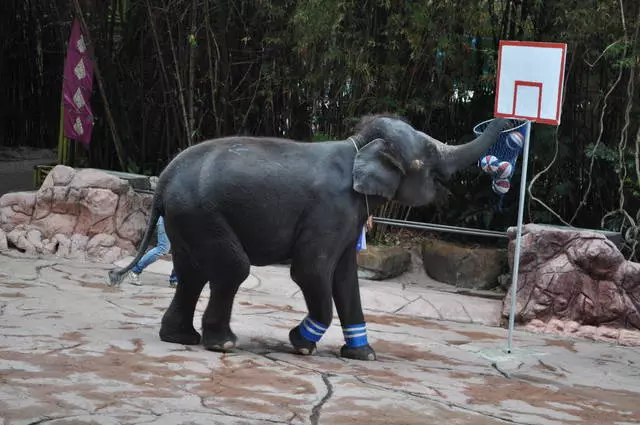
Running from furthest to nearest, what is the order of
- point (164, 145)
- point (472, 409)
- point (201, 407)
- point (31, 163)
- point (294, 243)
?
point (31, 163)
point (164, 145)
point (294, 243)
point (472, 409)
point (201, 407)

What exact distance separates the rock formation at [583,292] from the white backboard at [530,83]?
163 centimetres

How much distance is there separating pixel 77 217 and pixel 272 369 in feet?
14.2

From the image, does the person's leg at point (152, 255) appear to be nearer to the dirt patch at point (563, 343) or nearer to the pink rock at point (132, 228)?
the pink rock at point (132, 228)

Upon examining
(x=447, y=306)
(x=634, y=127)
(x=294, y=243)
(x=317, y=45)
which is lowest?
(x=447, y=306)

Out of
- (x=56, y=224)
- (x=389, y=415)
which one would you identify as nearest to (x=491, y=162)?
(x=389, y=415)

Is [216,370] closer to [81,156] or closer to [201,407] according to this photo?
[201,407]

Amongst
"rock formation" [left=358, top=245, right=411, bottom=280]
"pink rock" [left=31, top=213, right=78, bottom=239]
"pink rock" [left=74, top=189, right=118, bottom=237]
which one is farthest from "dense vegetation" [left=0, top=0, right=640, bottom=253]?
"pink rock" [left=31, top=213, right=78, bottom=239]

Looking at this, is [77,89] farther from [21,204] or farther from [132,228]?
[132,228]

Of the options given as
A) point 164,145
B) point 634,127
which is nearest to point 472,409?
point 634,127

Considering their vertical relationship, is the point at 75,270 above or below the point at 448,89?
below

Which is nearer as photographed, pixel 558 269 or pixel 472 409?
pixel 472 409

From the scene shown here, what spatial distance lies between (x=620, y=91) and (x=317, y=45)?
280 cm

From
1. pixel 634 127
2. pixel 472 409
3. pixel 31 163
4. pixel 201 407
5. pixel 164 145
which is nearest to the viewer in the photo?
pixel 201 407

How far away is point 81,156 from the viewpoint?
1148 centimetres
